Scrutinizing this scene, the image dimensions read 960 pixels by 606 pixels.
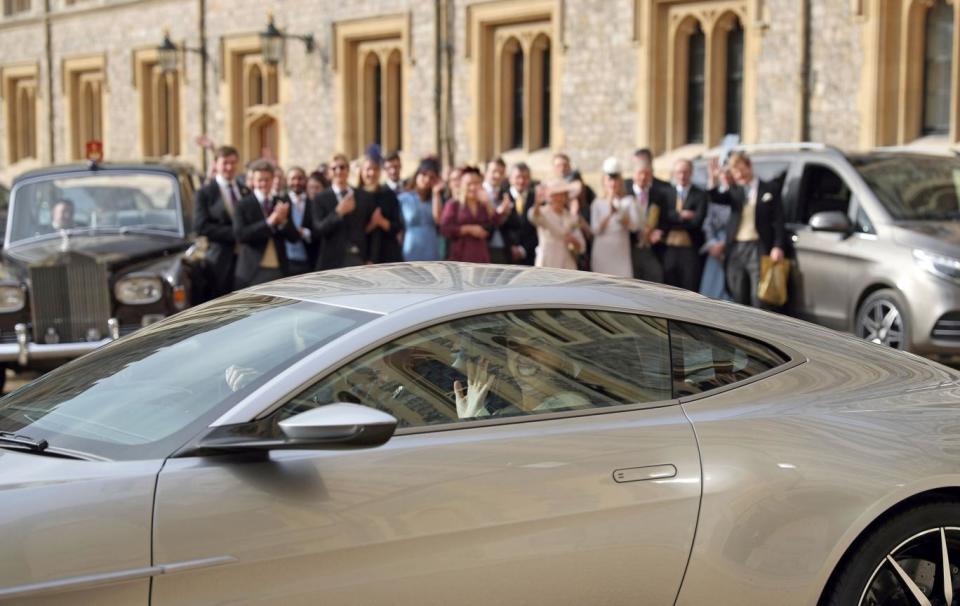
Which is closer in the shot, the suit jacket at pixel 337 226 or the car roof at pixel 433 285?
the car roof at pixel 433 285

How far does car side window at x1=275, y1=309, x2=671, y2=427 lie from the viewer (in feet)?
11.3

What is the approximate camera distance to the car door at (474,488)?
313 centimetres

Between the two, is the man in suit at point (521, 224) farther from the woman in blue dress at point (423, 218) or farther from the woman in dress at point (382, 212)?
the woman in dress at point (382, 212)

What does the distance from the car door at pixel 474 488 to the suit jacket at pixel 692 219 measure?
785cm

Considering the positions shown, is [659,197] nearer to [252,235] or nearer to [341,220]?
[341,220]

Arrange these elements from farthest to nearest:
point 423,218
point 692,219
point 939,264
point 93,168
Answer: point 692,219 < point 93,168 < point 423,218 < point 939,264

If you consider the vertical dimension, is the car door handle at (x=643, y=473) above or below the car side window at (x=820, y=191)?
below

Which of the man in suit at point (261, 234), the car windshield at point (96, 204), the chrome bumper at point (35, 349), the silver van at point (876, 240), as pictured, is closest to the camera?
the chrome bumper at point (35, 349)

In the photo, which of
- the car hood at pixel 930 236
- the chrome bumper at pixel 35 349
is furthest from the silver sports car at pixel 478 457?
the car hood at pixel 930 236

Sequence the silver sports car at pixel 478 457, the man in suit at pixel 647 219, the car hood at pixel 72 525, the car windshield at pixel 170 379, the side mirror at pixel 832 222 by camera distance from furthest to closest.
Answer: the man in suit at pixel 647 219
the side mirror at pixel 832 222
the car windshield at pixel 170 379
the silver sports car at pixel 478 457
the car hood at pixel 72 525

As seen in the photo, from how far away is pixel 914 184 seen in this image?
10.9 meters

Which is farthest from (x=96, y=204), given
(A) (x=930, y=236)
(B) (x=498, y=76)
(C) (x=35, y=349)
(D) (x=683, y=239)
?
(B) (x=498, y=76)

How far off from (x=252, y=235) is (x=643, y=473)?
23.9 feet

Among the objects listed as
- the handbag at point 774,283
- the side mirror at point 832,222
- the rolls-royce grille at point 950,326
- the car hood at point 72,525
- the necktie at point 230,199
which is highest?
the necktie at point 230,199
